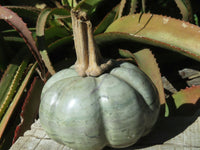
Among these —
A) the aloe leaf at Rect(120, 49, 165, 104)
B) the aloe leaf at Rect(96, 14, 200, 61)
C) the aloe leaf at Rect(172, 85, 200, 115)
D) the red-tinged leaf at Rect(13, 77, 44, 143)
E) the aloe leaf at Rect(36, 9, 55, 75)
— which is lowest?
the aloe leaf at Rect(172, 85, 200, 115)

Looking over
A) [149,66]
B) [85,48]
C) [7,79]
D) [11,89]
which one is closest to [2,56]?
[7,79]

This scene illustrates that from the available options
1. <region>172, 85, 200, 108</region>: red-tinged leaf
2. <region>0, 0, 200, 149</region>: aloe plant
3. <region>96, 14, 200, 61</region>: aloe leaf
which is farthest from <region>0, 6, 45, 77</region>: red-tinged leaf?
<region>172, 85, 200, 108</region>: red-tinged leaf

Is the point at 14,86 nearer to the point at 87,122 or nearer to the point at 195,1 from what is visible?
the point at 87,122

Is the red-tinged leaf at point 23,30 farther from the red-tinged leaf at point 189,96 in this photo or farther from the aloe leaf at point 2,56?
the red-tinged leaf at point 189,96

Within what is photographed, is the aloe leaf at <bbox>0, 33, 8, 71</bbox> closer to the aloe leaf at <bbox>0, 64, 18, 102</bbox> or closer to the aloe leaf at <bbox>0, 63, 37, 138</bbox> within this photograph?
the aloe leaf at <bbox>0, 64, 18, 102</bbox>

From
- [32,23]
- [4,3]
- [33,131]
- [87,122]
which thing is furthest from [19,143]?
[4,3]

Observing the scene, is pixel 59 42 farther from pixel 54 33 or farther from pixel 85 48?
pixel 85 48

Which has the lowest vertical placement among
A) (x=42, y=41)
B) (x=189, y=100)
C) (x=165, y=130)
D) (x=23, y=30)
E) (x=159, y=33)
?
(x=189, y=100)
